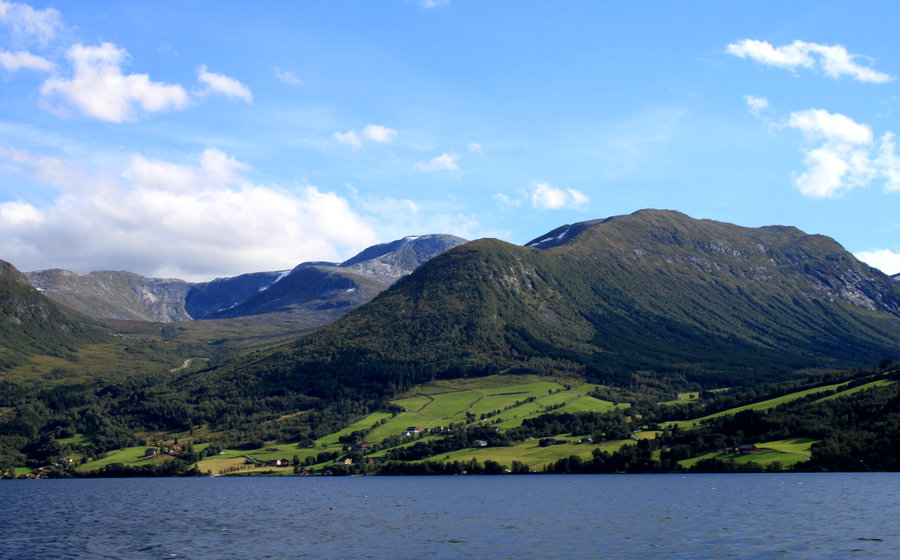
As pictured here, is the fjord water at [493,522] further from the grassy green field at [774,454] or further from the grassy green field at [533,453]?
the grassy green field at [533,453]

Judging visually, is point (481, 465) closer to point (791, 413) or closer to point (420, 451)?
point (420, 451)

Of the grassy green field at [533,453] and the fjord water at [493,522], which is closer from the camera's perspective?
the fjord water at [493,522]

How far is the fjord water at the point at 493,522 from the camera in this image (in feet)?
216

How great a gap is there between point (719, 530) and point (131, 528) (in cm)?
6607

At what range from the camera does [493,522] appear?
3430 inches

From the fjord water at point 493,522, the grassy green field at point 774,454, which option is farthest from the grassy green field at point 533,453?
the fjord water at point 493,522

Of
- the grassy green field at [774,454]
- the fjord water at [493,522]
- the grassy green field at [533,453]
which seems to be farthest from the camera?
the grassy green field at [533,453]

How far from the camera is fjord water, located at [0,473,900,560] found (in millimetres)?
65812

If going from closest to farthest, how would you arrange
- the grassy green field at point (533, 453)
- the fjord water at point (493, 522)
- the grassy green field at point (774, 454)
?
the fjord water at point (493, 522) → the grassy green field at point (774, 454) → the grassy green field at point (533, 453)

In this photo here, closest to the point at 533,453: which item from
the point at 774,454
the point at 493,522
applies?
the point at 774,454

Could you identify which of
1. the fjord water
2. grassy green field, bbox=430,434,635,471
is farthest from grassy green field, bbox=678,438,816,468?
grassy green field, bbox=430,434,635,471

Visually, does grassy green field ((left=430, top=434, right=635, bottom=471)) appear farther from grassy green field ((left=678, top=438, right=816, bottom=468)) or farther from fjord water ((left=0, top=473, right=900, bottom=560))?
fjord water ((left=0, top=473, right=900, bottom=560))

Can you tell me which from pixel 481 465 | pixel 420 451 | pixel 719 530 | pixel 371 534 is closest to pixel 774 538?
pixel 719 530

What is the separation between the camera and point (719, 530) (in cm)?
7300
